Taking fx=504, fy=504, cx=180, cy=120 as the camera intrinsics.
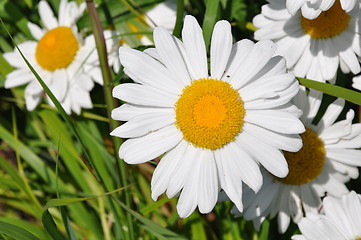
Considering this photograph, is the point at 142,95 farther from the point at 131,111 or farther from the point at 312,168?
the point at 312,168

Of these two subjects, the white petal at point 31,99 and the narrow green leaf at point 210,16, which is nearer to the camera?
the narrow green leaf at point 210,16

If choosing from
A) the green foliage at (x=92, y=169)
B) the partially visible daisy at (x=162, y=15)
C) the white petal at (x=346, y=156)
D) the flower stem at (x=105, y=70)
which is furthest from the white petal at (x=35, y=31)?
the white petal at (x=346, y=156)

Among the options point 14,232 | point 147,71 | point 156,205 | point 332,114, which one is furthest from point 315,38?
point 14,232

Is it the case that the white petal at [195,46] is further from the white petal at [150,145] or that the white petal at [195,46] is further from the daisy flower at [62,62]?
the daisy flower at [62,62]

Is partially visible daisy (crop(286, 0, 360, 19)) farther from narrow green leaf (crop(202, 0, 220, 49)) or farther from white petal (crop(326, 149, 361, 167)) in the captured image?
white petal (crop(326, 149, 361, 167))

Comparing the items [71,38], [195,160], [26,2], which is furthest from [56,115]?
[195,160]

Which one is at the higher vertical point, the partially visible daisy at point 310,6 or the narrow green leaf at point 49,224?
the partially visible daisy at point 310,6

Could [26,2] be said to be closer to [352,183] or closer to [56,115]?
[56,115]
